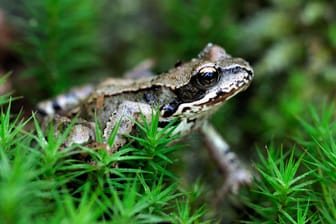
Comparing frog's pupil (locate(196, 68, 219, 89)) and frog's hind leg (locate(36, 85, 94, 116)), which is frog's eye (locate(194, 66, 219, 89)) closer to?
frog's pupil (locate(196, 68, 219, 89))

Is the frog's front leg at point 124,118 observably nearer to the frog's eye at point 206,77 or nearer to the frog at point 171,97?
the frog at point 171,97

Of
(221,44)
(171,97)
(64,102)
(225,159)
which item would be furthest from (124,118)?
(221,44)

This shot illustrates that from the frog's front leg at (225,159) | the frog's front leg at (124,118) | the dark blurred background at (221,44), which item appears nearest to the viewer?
the frog's front leg at (124,118)

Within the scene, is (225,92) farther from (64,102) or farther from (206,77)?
(64,102)

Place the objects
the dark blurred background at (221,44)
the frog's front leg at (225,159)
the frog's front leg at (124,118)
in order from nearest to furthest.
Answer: the frog's front leg at (124,118), the frog's front leg at (225,159), the dark blurred background at (221,44)

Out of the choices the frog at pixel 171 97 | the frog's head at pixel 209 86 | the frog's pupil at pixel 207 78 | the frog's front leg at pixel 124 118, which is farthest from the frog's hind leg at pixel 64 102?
the frog's pupil at pixel 207 78

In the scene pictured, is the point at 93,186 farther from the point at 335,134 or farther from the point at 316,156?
the point at 335,134

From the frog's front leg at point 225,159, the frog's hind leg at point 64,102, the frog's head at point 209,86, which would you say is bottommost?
the frog's front leg at point 225,159

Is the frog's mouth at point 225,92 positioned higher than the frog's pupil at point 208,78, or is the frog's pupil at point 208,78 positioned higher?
the frog's pupil at point 208,78
